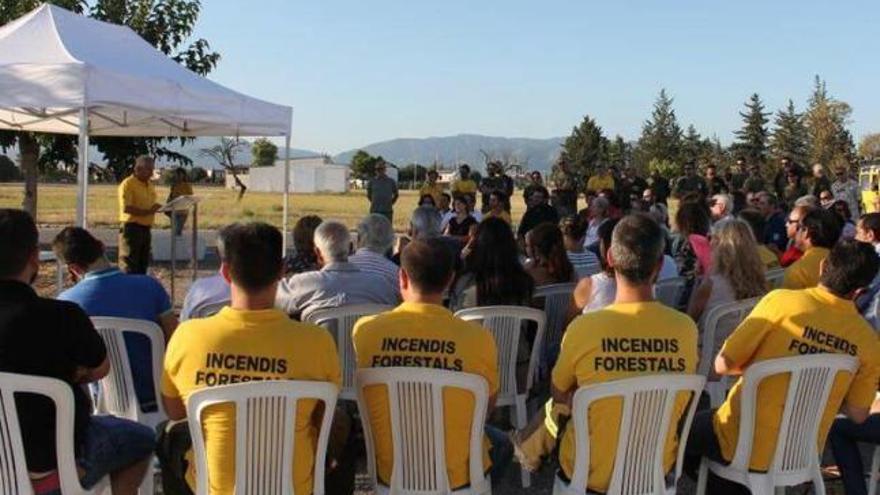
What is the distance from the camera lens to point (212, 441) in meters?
2.70

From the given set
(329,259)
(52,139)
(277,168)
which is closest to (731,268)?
(329,259)

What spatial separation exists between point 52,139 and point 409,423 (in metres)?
11.6

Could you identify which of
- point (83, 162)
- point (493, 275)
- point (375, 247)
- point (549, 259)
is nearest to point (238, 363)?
point (493, 275)

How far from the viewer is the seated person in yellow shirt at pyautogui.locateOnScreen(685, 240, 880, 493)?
3211 mm

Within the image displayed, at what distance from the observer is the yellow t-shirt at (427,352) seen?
305 centimetres

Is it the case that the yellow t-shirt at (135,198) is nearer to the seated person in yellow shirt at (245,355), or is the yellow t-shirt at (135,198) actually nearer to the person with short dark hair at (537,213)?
the person with short dark hair at (537,213)

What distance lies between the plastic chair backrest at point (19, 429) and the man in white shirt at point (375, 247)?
7.76 ft

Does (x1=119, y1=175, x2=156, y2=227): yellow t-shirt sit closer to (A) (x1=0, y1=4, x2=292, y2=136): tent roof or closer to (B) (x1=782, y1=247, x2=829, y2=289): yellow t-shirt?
(A) (x1=0, y1=4, x2=292, y2=136): tent roof

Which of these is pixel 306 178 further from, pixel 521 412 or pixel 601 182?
pixel 521 412

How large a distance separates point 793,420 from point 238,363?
2.08 metres

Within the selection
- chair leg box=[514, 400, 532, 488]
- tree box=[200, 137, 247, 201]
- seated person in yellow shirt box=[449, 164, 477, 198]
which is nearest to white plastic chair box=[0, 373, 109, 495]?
chair leg box=[514, 400, 532, 488]

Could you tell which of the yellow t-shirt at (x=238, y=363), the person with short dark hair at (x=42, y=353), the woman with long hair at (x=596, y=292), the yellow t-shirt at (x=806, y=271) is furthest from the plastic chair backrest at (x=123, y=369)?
the yellow t-shirt at (x=806, y=271)

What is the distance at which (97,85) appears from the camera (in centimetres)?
622

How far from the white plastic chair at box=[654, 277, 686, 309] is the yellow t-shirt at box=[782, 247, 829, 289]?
2.14 ft
